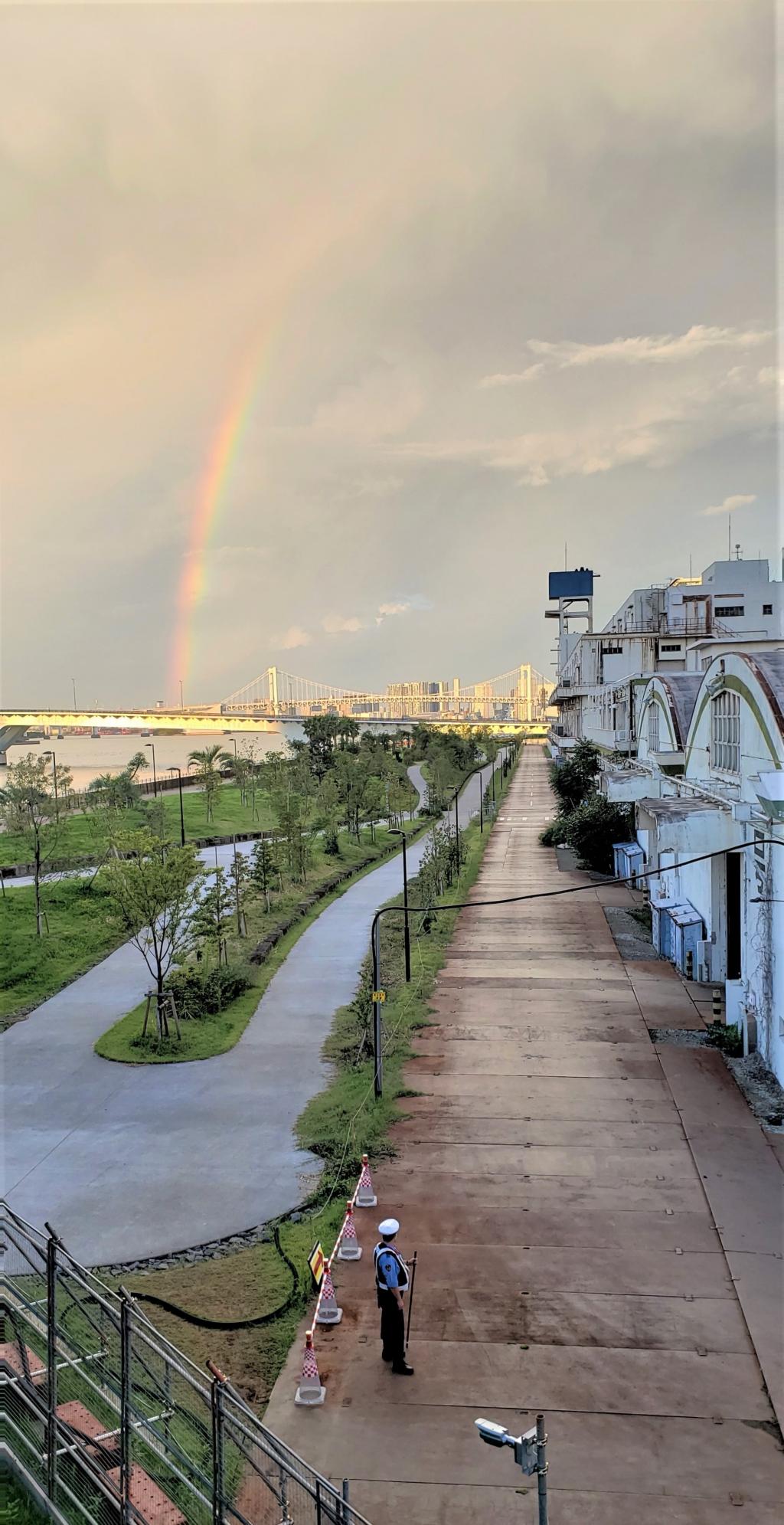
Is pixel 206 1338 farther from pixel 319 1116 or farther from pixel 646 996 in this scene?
pixel 646 996

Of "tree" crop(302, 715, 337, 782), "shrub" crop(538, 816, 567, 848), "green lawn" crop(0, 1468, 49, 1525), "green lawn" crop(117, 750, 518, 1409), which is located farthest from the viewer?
"tree" crop(302, 715, 337, 782)

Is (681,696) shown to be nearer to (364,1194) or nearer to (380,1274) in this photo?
(364,1194)

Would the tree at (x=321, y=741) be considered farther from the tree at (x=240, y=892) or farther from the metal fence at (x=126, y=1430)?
the metal fence at (x=126, y=1430)

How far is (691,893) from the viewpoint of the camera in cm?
2028

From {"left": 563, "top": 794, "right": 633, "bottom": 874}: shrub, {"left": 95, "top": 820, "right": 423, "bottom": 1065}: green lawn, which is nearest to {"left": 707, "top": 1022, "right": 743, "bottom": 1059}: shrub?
{"left": 95, "top": 820, "right": 423, "bottom": 1065}: green lawn

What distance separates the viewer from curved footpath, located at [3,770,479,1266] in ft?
34.1

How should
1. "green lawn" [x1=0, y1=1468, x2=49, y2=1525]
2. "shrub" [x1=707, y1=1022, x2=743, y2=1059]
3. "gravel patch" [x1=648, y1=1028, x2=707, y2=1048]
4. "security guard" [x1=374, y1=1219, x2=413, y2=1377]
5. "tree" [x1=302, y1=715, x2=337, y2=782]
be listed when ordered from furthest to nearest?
1. "tree" [x1=302, y1=715, x2=337, y2=782]
2. "gravel patch" [x1=648, y1=1028, x2=707, y2=1048]
3. "shrub" [x1=707, y1=1022, x2=743, y2=1059]
4. "security guard" [x1=374, y1=1219, x2=413, y2=1377]
5. "green lawn" [x1=0, y1=1468, x2=49, y2=1525]

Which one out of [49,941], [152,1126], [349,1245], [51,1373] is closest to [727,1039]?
[349,1245]

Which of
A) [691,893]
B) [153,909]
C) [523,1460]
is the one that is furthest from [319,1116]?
[691,893]

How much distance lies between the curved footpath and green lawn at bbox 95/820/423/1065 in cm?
24

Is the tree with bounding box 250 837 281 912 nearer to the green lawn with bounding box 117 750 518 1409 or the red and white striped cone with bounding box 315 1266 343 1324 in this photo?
the green lawn with bounding box 117 750 518 1409

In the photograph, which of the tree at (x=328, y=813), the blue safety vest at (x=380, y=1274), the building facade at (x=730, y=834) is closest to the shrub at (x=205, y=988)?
the building facade at (x=730, y=834)

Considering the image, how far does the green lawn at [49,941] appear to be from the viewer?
1975 cm

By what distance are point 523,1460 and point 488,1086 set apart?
936 cm
